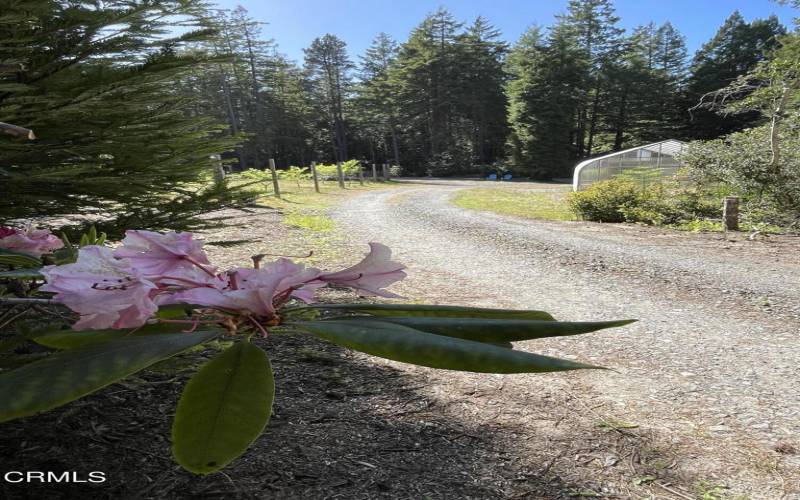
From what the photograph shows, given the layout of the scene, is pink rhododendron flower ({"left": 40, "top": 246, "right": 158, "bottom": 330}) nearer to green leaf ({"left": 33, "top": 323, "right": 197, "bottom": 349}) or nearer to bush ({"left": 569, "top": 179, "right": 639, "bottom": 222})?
green leaf ({"left": 33, "top": 323, "right": 197, "bottom": 349})

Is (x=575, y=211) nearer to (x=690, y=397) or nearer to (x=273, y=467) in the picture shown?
(x=690, y=397)

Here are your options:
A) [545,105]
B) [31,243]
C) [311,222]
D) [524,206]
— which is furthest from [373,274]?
[545,105]

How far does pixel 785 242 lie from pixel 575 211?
3.91 meters

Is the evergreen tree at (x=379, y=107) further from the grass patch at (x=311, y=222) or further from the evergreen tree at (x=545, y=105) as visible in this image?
the grass patch at (x=311, y=222)

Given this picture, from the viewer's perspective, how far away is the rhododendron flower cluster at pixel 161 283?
295 mm

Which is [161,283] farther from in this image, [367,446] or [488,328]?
[367,446]

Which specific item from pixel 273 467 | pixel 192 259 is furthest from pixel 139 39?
pixel 192 259

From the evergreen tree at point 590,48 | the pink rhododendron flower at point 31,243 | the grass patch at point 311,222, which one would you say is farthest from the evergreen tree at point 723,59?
the pink rhododendron flower at point 31,243

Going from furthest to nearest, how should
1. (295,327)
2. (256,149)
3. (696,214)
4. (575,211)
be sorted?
(256,149)
(575,211)
(696,214)
(295,327)

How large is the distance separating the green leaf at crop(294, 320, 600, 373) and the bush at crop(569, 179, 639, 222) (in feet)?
32.3

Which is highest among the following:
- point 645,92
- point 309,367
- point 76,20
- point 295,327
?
point 645,92

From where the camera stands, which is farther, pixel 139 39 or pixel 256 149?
pixel 256 149

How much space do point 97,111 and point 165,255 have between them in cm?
139

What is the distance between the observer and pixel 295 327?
275 millimetres
